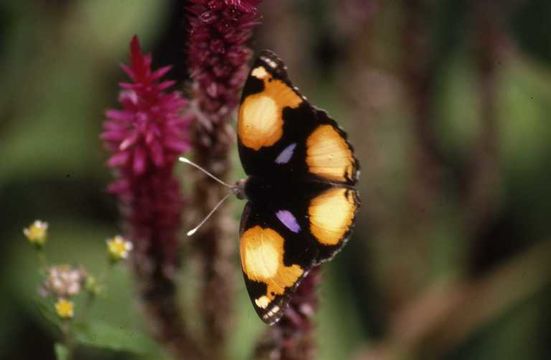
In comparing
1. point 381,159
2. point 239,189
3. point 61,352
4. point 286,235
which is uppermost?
point 381,159

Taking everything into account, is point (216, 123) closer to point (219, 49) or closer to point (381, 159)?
point (219, 49)

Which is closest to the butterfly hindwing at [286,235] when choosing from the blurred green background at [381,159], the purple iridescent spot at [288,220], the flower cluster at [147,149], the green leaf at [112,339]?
the purple iridescent spot at [288,220]

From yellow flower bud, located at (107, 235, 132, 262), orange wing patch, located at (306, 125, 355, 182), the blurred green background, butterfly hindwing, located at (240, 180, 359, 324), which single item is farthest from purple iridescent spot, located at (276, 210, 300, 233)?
the blurred green background

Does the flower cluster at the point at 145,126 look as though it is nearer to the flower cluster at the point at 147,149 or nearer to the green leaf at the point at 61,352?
the flower cluster at the point at 147,149

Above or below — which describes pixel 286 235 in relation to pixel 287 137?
below

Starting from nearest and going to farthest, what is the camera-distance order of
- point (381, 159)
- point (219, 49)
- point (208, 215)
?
point (219, 49)
point (208, 215)
point (381, 159)

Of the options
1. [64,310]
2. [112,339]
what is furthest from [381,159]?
[64,310]
